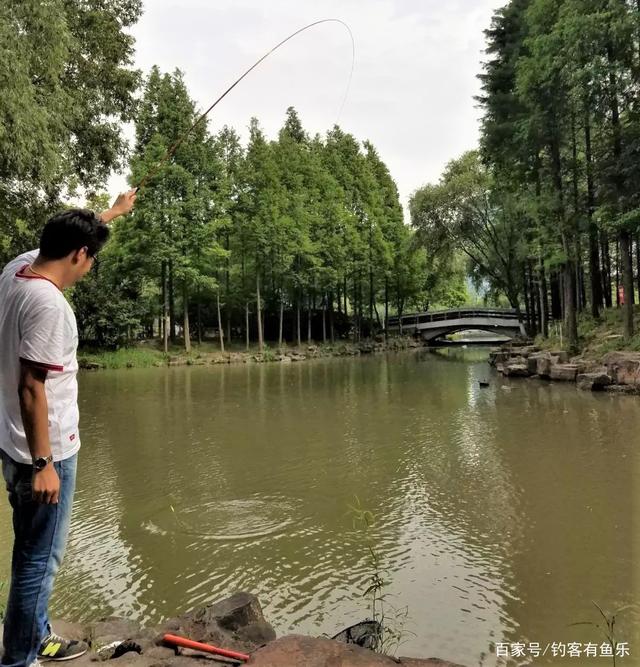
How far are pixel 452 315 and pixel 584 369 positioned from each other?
25207 millimetres

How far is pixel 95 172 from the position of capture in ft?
41.7

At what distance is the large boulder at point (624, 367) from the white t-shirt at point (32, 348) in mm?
13514

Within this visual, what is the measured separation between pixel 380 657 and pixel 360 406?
10.4m

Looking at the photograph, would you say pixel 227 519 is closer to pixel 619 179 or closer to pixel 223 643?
pixel 223 643

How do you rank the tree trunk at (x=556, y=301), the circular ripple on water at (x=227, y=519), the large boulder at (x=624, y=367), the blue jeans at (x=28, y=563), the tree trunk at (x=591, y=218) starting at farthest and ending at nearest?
1. the tree trunk at (x=556, y=301)
2. the tree trunk at (x=591, y=218)
3. the large boulder at (x=624, y=367)
4. the circular ripple on water at (x=227, y=519)
5. the blue jeans at (x=28, y=563)

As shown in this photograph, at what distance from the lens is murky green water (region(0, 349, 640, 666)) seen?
12.3 ft

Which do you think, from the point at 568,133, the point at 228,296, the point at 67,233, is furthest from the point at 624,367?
the point at 228,296

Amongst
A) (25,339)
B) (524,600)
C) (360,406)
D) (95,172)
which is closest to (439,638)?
(524,600)

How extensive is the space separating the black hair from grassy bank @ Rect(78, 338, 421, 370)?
77.1 ft

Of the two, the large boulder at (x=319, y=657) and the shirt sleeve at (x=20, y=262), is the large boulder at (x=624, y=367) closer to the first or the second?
the large boulder at (x=319, y=657)

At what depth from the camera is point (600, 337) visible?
1759 centimetres

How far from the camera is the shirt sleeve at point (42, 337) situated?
1923 mm

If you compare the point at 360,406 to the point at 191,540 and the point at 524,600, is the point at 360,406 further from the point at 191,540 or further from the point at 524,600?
the point at 524,600

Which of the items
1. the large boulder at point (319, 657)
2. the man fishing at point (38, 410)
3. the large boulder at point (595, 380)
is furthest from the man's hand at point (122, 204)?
the large boulder at point (595, 380)
